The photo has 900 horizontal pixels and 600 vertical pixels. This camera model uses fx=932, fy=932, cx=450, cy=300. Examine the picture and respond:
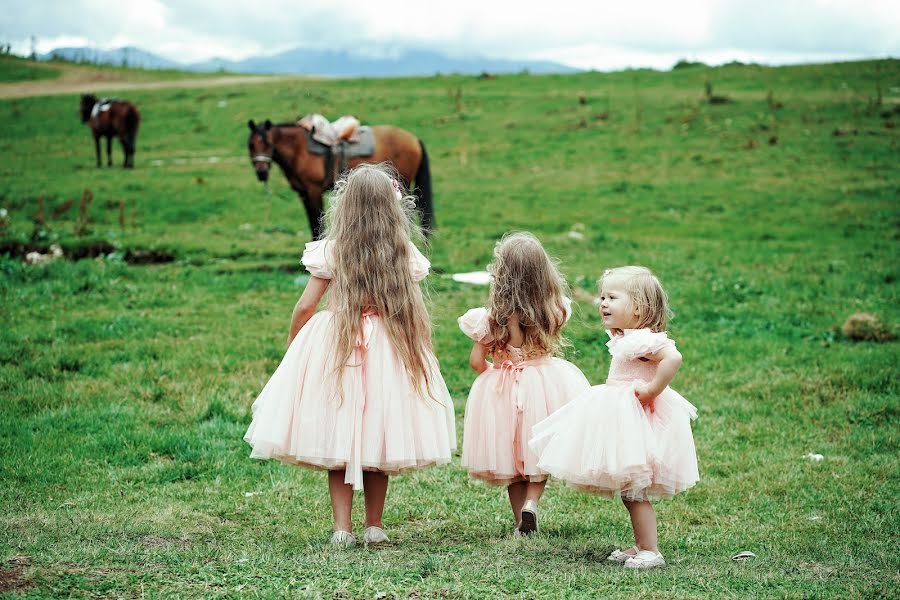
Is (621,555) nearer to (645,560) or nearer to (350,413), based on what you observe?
(645,560)

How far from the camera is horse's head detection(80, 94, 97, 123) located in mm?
26156

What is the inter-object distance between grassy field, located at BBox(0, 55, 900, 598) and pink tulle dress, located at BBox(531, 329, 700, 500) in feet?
A: 1.41

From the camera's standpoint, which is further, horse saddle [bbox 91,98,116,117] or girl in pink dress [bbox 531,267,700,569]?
horse saddle [bbox 91,98,116,117]

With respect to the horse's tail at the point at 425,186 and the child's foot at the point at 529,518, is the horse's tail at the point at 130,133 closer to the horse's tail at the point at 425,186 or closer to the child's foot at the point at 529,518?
the horse's tail at the point at 425,186

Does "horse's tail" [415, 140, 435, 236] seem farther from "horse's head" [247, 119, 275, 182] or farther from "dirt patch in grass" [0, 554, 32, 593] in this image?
"dirt patch in grass" [0, 554, 32, 593]

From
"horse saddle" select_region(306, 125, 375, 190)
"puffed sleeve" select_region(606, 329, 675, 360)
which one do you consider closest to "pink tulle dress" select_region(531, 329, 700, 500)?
"puffed sleeve" select_region(606, 329, 675, 360)

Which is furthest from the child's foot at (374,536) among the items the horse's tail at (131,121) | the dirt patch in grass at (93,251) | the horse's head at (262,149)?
the horse's tail at (131,121)

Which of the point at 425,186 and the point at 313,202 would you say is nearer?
the point at 313,202

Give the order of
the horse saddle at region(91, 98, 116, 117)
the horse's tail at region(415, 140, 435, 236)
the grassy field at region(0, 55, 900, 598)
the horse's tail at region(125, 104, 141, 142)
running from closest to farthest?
the grassy field at region(0, 55, 900, 598) < the horse's tail at region(415, 140, 435, 236) < the horse's tail at region(125, 104, 141, 142) < the horse saddle at region(91, 98, 116, 117)

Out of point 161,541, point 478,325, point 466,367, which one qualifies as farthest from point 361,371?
point 466,367

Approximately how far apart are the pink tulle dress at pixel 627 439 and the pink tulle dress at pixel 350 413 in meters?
0.61

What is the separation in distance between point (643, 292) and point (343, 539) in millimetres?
1999

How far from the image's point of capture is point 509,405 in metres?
5.17

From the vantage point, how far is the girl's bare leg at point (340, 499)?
4938 mm
